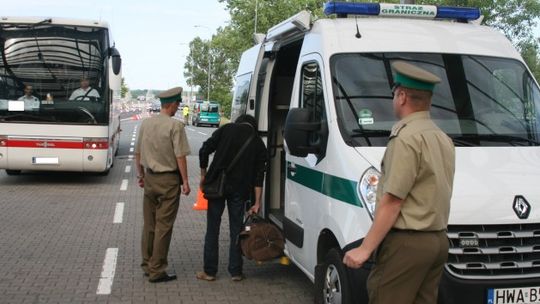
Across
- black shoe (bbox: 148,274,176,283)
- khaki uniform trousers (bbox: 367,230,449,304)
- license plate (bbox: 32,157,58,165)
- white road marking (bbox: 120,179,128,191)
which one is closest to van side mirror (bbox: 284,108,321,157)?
khaki uniform trousers (bbox: 367,230,449,304)

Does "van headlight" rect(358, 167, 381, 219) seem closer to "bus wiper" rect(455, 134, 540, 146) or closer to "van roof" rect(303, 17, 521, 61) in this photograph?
"bus wiper" rect(455, 134, 540, 146)

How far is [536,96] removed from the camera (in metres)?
5.30

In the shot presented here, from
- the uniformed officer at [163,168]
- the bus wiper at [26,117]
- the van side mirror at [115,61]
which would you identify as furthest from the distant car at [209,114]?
the uniformed officer at [163,168]

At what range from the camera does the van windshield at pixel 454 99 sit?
15.5 ft

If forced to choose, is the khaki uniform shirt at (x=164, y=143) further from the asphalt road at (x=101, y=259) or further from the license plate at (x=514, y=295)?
the license plate at (x=514, y=295)

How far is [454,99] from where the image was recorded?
4.98 metres

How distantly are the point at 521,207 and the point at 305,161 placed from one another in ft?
6.01

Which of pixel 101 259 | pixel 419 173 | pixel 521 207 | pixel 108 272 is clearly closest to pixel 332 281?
pixel 521 207

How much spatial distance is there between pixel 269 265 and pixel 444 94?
3038mm

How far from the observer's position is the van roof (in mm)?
5156

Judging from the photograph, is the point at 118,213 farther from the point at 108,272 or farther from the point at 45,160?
the point at 108,272

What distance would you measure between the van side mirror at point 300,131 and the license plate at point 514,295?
1.70 meters

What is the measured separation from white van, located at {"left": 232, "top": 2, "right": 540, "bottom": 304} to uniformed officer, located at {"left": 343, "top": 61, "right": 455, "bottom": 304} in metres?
0.80

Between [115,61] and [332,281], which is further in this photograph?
[115,61]
